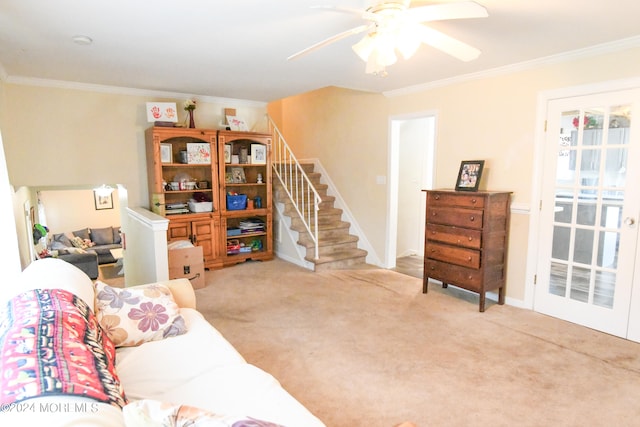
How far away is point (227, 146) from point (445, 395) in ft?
13.4

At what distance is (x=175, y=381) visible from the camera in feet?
5.26

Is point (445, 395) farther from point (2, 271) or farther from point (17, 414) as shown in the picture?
point (2, 271)

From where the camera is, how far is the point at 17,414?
0.86 meters

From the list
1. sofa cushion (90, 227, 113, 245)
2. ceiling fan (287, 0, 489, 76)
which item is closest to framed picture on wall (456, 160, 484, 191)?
ceiling fan (287, 0, 489, 76)

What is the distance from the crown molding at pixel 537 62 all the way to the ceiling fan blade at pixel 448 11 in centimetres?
175

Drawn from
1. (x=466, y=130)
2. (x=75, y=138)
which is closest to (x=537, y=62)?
(x=466, y=130)

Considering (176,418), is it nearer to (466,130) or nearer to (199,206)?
(466,130)

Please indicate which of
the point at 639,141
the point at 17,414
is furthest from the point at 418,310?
the point at 17,414

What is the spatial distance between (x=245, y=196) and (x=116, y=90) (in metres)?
2.05

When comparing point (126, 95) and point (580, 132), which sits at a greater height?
point (126, 95)

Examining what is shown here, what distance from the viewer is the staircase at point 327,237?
5004 mm

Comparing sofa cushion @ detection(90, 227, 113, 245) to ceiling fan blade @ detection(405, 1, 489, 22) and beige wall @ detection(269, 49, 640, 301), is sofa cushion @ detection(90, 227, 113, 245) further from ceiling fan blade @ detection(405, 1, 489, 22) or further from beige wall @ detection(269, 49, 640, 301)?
ceiling fan blade @ detection(405, 1, 489, 22)

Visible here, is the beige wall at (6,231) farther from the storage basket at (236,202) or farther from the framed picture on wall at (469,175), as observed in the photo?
the framed picture on wall at (469,175)

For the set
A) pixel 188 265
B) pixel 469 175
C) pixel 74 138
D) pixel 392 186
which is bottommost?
pixel 188 265
